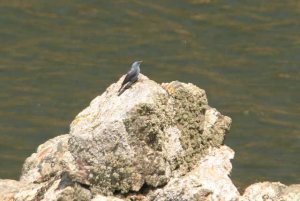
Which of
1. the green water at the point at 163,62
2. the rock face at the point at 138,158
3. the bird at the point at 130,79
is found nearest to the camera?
the rock face at the point at 138,158

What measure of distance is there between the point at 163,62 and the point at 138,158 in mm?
16847

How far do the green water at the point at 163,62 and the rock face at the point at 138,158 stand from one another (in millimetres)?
10121

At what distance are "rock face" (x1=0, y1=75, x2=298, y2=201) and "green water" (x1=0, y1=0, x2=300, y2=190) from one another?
398 inches

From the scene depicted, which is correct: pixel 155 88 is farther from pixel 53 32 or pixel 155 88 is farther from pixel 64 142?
pixel 53 32

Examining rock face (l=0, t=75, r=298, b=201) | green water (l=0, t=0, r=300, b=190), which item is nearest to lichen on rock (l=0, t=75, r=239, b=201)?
rock face (l=0, t=75, r=298, b=201)

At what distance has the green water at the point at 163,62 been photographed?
26250mm

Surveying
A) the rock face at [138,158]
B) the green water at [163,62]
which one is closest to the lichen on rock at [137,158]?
the rock face at [138,158]

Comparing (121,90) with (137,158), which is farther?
(121,90)

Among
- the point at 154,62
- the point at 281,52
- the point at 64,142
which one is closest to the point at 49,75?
the point at 154,62

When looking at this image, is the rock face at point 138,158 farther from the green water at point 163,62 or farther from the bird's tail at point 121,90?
the green water at point 163,62

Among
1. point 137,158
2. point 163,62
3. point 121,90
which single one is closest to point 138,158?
point 137,158

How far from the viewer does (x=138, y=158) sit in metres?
13.4

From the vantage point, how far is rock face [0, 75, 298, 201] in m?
13.4

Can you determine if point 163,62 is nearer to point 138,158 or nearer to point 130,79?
A: point 130,79
